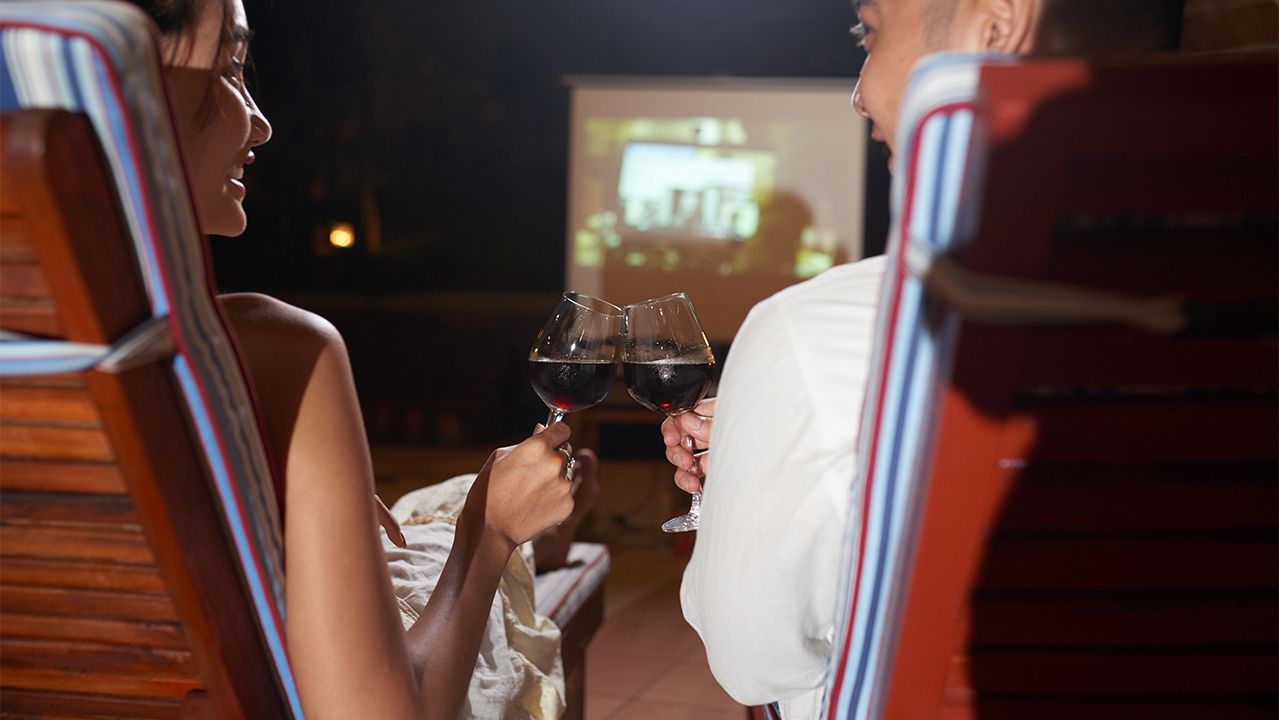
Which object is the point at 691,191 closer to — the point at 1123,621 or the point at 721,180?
the point at 721,180

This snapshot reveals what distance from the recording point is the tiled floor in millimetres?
2361

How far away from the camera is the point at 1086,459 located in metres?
0.52

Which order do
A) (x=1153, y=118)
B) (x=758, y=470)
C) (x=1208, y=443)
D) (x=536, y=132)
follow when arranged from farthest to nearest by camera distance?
(x=536, y=132)
(x=758, y=470)
(x=1208, y=443)
(x=1153, y=118)

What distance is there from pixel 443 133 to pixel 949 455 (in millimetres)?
6314

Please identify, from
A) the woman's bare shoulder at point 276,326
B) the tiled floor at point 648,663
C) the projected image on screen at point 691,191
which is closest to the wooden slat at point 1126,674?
the woman's bare shoulder at point 276,326

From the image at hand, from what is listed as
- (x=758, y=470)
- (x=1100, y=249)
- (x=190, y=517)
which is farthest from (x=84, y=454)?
(x=1100, y=249)

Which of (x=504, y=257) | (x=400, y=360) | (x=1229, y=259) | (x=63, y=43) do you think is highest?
(x=63, y=43)

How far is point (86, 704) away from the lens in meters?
0.70

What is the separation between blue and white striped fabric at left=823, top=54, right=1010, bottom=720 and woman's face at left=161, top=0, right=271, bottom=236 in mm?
639

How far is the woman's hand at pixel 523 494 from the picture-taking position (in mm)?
954

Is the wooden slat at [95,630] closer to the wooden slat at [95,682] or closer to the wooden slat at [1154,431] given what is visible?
the wooden slat at [95,682]

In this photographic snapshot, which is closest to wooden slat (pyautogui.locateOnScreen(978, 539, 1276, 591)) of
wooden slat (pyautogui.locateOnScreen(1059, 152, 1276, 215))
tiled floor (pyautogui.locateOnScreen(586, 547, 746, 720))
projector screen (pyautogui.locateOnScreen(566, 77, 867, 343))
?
wooden slat (pyautogui.locateOnScreen(1059, 152, 1276, 215))

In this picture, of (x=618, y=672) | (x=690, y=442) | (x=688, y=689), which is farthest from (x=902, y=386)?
(x=618, y=672)

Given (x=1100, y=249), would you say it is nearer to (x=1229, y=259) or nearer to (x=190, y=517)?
(x=1229, y=259)
